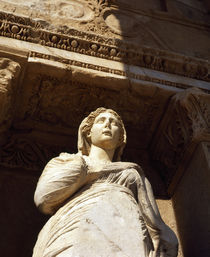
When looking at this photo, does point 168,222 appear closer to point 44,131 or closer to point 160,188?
point 160,188

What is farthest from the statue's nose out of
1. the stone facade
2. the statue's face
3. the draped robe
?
the stone facade

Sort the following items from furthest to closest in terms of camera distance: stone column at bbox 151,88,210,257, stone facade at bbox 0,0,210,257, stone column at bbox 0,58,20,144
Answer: stone facade at bbox 0,0,210,257 → stone column at bbox 0,58,20,144 → stone column at bbox 151,88,210,257

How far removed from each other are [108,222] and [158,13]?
147 inches

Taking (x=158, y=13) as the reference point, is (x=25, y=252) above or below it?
below

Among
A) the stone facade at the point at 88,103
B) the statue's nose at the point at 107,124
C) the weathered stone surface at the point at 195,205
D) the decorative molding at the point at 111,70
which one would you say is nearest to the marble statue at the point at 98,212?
the statue's nose at the point at 107,124

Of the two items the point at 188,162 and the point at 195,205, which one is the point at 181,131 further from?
the point at 195,205

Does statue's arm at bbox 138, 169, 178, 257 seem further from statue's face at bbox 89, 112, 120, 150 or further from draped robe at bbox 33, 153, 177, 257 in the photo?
statue's face at bbox 89, 112, 120, 150

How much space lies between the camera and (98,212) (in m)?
2.49

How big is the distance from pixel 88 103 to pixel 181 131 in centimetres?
102

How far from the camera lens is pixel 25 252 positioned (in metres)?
3.57

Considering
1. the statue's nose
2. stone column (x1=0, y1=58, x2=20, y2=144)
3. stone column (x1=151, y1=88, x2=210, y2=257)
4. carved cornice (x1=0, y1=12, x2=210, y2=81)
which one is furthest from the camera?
carved cornice (x1=0, y1=12, x2=210, y2=81)

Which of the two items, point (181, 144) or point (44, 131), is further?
point (44, 131)

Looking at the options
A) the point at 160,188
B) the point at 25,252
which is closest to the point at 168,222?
the point at 160,188

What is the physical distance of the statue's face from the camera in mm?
3357
